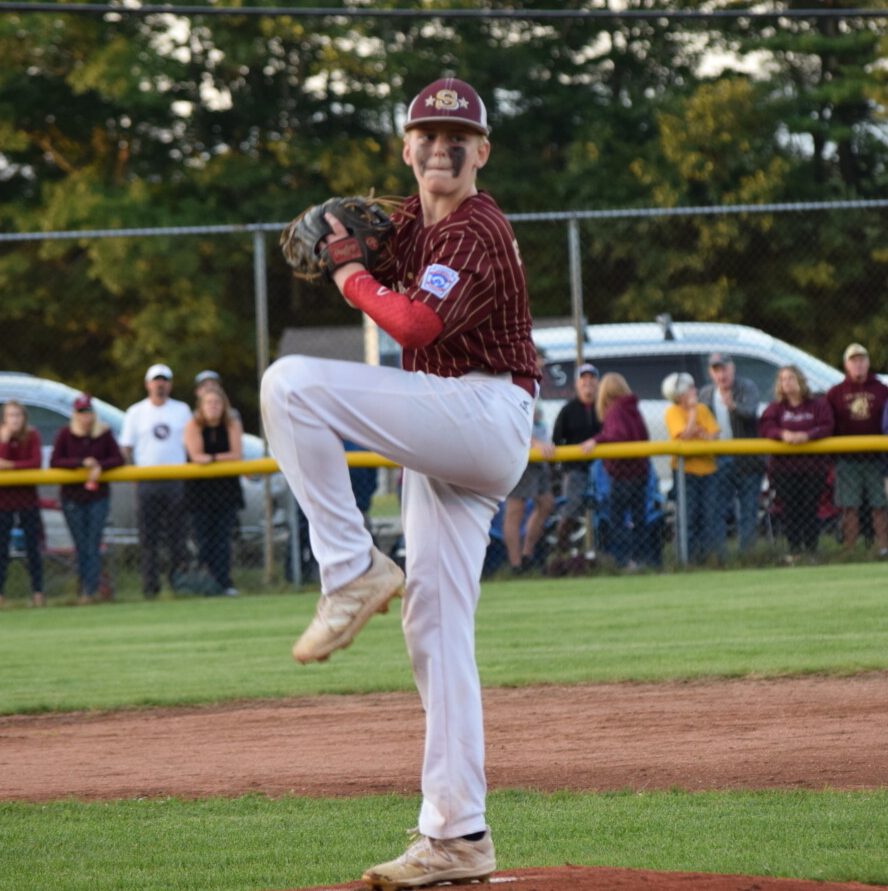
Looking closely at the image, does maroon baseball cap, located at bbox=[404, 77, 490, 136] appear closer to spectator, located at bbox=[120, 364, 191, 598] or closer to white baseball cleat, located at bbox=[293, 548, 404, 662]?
white baseball cleat, located at bbox=[293, 548, 404, 662]

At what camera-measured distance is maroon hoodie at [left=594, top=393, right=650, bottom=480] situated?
45.4ft

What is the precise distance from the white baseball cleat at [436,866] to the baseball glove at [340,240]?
5.62 feet

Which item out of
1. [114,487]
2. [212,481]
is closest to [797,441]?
[212,481]

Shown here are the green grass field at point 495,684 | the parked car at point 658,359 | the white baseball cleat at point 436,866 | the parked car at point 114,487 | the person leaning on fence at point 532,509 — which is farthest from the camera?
the parked car at point 658,359

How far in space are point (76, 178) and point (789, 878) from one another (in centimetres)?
2652

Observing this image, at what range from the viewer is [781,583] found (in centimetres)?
1290

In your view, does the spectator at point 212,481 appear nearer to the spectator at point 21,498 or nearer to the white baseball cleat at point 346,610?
the spectator at point 21,498

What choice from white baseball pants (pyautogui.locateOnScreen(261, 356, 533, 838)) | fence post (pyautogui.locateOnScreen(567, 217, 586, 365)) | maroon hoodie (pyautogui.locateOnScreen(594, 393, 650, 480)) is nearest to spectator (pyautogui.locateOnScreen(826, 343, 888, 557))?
maroon hoodie (pyautogui.locateOnScreen(594, 393, 650, 480))

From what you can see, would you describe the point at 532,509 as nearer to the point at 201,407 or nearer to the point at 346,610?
the point at 201,407

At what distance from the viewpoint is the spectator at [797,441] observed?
13734 mm

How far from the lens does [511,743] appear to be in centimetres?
699

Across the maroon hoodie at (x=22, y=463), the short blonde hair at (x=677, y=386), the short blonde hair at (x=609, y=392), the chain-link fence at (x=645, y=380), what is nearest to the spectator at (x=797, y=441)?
the chain-link fence at (x=645, y=380)

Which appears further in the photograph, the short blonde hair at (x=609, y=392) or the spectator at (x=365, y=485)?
the short blonde hair at (x=609, y=392)

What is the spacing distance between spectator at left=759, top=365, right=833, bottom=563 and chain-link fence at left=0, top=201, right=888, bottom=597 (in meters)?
0.03
